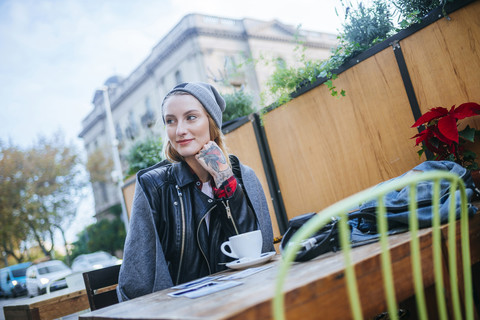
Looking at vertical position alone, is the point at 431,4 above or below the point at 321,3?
below

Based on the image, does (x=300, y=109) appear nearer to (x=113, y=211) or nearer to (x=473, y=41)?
(x=473, y=41)

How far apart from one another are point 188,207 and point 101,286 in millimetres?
932

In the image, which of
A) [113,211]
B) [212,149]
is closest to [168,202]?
[212,149]

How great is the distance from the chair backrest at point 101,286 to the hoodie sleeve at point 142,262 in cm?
72

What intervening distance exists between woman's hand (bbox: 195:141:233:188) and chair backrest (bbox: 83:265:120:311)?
1.04m

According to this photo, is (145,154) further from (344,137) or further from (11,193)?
(11,193)

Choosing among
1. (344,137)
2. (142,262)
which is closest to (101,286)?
(142,262)

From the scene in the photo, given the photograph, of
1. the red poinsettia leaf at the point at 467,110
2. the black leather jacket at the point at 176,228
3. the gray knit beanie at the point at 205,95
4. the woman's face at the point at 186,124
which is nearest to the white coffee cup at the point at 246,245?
the black leather jacket at the point at 176,228

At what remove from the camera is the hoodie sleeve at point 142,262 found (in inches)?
70.1

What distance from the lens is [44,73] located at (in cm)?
3166

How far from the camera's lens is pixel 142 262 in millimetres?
1818

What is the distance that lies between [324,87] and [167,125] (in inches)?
79.0

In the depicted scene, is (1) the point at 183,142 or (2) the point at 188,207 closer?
(2) the point at 188,207

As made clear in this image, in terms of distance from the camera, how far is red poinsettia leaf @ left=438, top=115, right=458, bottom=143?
2348 millimetres
